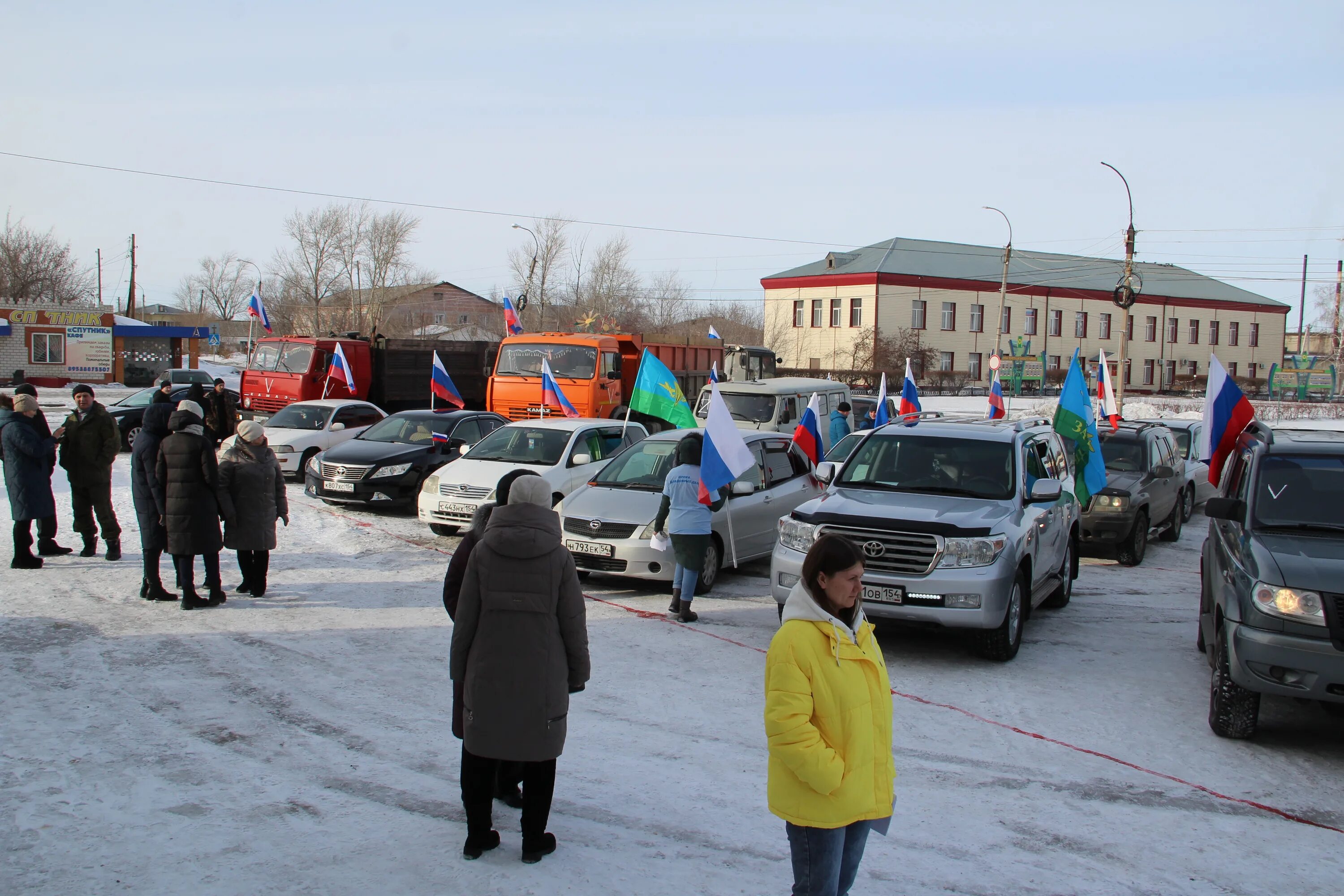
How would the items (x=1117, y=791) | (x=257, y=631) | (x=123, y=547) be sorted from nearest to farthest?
(x=1117, y=791), (x=257, y=631), (x=123, y=547)

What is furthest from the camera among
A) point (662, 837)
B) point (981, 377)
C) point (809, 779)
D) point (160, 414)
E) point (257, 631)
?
point (981, 377)

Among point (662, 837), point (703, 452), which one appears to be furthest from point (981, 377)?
point (662, 837)

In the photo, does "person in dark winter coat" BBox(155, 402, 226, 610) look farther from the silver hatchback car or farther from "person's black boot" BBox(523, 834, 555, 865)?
"person's black boot" BBox(523, 834, 555, 865)

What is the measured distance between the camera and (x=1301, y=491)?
6.83m

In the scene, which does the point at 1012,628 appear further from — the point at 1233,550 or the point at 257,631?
the point at 257,631

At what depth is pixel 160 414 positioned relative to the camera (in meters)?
8.49

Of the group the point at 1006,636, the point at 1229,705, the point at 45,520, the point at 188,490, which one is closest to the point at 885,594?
the point at 1006,636

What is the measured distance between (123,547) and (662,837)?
8591 millimetres

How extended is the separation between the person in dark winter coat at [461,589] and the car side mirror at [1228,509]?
4801 millimetres

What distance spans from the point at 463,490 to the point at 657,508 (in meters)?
3.05

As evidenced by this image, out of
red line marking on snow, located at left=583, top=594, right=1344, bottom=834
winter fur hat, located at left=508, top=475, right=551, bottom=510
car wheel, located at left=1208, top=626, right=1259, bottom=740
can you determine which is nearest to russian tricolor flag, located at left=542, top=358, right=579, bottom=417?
red line marking on snow, located at left=583, top=594, right=1344, bottom=834

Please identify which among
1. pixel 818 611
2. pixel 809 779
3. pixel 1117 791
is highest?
pixel 818 611

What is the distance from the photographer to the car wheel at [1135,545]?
41.4 ft

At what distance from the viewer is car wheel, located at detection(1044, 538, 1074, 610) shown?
32.5ft
